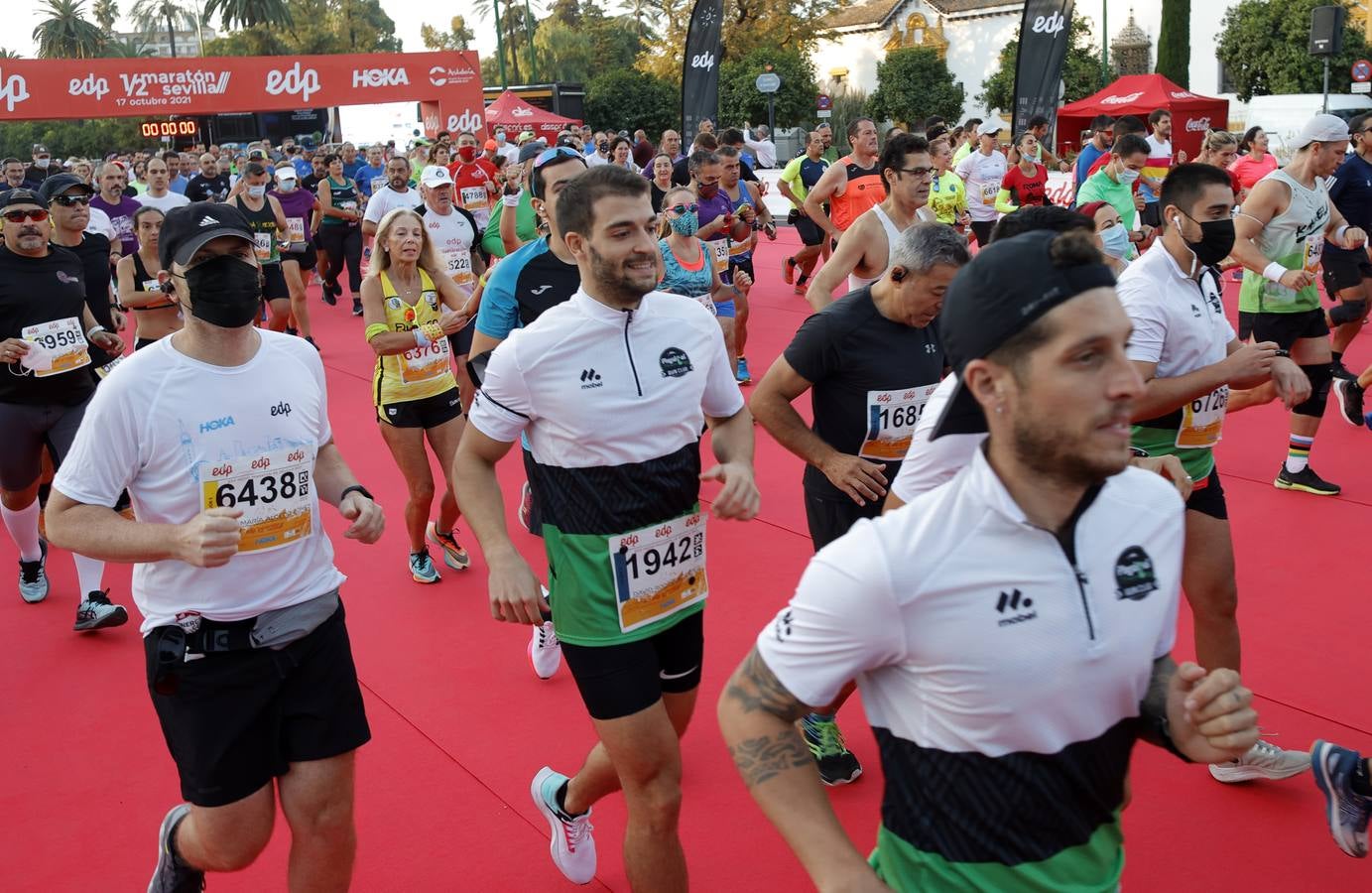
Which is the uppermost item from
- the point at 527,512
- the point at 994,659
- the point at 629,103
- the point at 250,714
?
the point at 629,103

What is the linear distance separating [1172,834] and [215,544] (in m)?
2.99

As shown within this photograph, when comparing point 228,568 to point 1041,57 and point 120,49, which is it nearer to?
point 1041,57

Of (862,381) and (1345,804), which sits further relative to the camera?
(862,381)

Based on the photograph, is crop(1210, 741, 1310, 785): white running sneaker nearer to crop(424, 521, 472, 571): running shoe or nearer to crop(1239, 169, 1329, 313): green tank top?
crop(1239, 169, 1329, 313): green tank top

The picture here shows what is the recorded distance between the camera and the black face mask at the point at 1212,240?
162 inches

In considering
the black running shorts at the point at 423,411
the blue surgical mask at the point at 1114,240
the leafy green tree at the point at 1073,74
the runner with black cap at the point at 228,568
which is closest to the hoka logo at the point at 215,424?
the runner with black cap at the point at 228,568

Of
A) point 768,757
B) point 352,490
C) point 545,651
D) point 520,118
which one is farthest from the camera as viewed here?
point 520,118

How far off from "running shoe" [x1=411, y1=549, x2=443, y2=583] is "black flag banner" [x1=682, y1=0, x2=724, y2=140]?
18914 mm

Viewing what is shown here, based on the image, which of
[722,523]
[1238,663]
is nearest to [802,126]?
[722,523]

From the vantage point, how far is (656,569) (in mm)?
3328

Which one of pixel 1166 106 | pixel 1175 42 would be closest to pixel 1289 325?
pixel 1166 106

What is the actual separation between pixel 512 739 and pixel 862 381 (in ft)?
6.61

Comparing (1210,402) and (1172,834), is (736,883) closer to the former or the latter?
(1172,834)

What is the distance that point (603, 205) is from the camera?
3355mm
